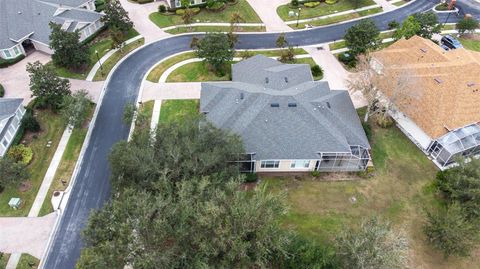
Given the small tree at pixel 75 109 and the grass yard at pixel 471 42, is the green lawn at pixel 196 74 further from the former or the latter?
the grass yard at pixel 471 42

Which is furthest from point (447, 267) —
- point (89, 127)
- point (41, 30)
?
point (41, 30)

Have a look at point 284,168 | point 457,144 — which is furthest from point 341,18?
point 284,168

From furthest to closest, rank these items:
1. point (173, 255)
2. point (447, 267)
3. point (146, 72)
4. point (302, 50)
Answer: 1. point (302, 50)
2. point (146, 72)
3. point (447, 267)
4. point (173, 255)

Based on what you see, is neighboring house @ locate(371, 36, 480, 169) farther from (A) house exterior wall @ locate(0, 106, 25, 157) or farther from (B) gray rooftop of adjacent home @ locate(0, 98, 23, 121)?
(A) house exterior wall @ locate(0, 106, 25, 157)

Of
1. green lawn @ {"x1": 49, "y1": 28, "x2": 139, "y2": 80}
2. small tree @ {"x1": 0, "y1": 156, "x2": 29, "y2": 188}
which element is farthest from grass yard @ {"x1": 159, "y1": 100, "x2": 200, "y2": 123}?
small tree @ {"x1": 0, "y1": 156, "x2": 29, "y2": 188}

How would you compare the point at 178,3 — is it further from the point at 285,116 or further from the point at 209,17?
the point at 285,116

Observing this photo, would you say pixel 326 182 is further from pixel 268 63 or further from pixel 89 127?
pixel 89 127
